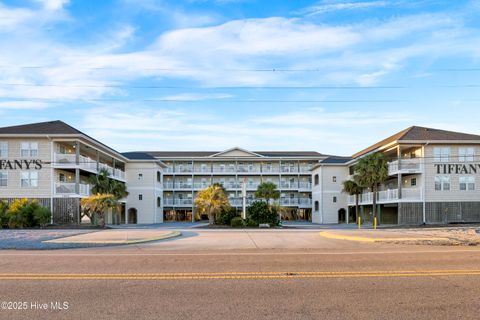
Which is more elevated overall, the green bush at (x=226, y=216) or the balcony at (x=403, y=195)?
the balcony at (x=403, y=195)

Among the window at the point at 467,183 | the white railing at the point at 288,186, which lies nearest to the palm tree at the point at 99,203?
the window at the point at 467,183

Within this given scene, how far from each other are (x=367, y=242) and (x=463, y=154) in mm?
25680

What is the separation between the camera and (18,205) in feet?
112

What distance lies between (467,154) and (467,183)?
8.52 ft

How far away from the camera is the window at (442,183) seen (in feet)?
132

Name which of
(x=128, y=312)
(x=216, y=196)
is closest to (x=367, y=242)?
(x=128, y=312)

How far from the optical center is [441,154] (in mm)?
40156

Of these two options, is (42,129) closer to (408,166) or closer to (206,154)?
(408,166)

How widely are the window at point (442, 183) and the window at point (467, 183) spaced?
4.04 feet

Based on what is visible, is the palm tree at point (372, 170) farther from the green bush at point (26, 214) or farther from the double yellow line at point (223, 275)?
the double yellow line at point (223, 275)

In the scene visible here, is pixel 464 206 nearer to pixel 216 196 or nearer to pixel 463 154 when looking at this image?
pixel 463 154

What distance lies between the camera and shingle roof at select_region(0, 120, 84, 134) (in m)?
37.4

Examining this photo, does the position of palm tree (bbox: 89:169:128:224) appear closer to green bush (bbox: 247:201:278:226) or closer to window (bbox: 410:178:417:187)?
green bush (bbox: 247:201:278:226)

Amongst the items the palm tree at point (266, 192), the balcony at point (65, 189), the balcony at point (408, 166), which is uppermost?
the balcony at point (408, 166)
